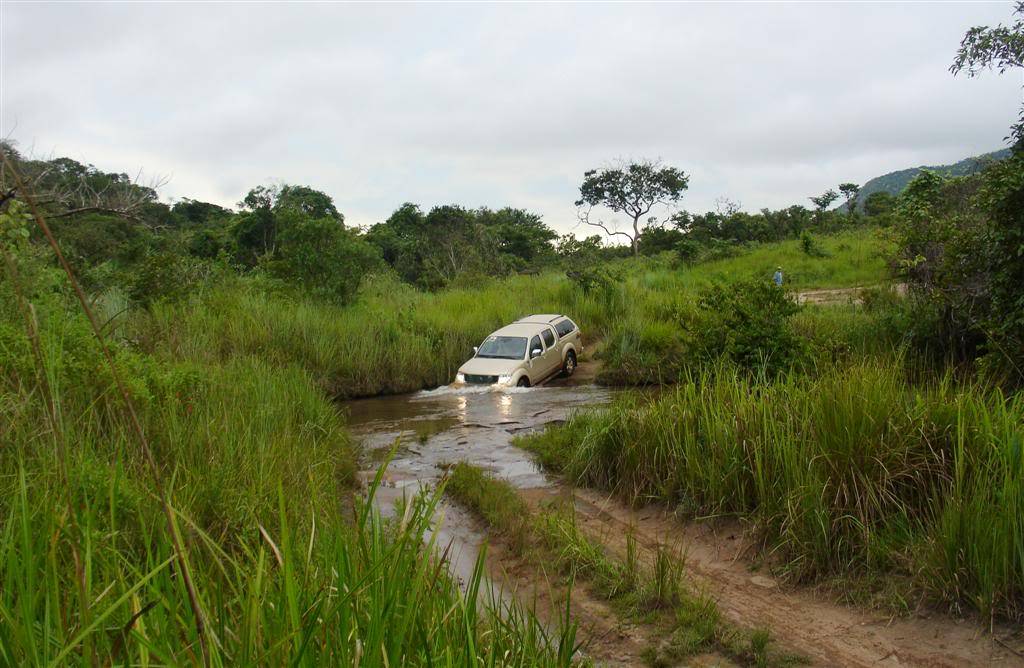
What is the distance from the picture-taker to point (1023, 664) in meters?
4.57

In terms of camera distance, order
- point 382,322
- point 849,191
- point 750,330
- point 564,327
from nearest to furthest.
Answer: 1. point 750,330
2. point 382,322
3. point 564,327
4. point 849,191

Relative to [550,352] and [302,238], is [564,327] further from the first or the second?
[302,238]

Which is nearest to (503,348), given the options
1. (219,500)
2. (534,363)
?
(534,363)

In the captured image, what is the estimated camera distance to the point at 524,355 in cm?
1831

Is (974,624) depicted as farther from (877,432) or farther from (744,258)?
(744,258)

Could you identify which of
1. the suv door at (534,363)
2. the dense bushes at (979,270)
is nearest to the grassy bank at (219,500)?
the suv door at (534,363)

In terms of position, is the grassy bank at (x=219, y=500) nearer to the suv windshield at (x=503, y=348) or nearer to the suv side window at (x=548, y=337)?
the suv windshield at (x=503, y=348)

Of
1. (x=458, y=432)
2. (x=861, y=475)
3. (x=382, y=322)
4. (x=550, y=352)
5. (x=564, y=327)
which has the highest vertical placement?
(x=382, y=322)

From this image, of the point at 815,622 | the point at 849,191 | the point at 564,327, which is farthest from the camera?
the point at 849,191

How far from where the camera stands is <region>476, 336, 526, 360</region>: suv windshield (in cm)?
Result: 1838

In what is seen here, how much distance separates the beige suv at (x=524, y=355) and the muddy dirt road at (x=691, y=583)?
4.29 meters

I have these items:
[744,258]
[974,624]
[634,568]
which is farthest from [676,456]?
[744,258]

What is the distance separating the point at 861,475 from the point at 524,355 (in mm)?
12347

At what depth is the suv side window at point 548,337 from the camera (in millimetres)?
19359
